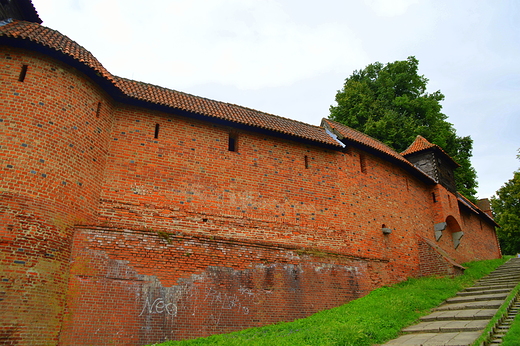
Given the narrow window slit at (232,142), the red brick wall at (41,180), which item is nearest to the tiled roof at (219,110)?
the narrow window slit at (232,142)

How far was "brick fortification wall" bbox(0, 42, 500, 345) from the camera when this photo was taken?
344 inches

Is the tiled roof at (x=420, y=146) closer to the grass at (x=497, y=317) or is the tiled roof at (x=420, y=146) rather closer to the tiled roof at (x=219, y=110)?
the tiled roof at (x=219, y=110)

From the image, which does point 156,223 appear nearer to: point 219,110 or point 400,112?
point 219,110

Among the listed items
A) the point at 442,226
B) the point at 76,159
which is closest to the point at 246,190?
the point at 76,159

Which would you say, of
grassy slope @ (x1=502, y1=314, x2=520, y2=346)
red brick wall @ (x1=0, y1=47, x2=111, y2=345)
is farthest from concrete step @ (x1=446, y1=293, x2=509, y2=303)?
red brick wall @ (x1=0, y1=47, x2=111, y2=345)

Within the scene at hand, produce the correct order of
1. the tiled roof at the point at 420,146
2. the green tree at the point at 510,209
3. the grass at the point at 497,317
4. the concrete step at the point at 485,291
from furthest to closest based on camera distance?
the green tree at the point at 510,209
the tiled roof at the point at 420,146
the concrete step at the point at 485,291
the grass at the point at 497,317

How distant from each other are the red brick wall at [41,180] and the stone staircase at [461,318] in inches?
295

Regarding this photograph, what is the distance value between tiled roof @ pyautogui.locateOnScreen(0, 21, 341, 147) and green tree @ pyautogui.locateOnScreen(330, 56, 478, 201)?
1144 cm

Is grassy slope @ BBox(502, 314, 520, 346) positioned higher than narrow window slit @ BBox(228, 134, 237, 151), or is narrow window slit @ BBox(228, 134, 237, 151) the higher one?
narrow window slit @ BBox(228, 134, 237, 151)

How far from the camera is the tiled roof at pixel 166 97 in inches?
392

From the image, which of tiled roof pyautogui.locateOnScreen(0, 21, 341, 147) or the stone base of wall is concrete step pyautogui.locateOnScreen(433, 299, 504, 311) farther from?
tiled roof pyautogui.locateOnScreen(0, 21, 341, 147)

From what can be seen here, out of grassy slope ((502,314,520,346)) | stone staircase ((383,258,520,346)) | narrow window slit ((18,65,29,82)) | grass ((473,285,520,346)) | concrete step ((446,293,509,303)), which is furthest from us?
concrete step ((446,293,509,303))

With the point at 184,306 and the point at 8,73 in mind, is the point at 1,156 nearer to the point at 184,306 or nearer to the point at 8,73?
the point at 8,73

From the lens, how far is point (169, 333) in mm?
9453
